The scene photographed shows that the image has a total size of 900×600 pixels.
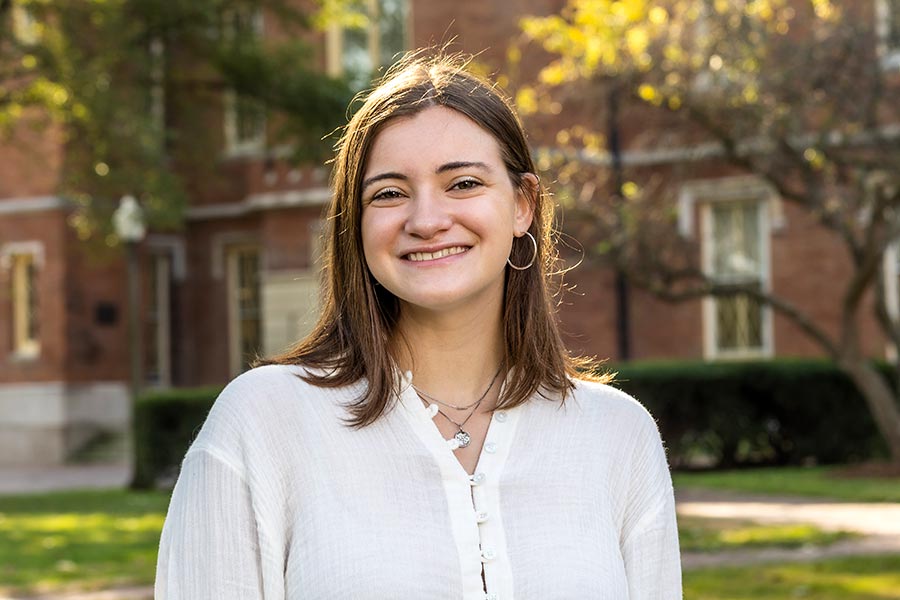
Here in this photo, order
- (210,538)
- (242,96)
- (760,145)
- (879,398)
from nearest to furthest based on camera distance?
1. (210,538)
2. (760,145)
3. (879,398)
4. (242,96)

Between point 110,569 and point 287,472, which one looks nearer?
point 287,472

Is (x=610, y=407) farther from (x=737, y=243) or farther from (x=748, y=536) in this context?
(x=737, y=243)

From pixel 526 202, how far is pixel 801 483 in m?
11.6

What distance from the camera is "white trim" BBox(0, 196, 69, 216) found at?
24.6m

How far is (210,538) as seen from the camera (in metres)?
2.42

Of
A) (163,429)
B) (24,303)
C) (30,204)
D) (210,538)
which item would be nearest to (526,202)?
(210,538)

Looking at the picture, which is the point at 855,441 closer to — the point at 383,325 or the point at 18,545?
the point at 18,545

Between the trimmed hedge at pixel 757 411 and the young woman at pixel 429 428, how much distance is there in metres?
13.7

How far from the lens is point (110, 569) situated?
9867mm

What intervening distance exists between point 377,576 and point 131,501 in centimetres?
1375

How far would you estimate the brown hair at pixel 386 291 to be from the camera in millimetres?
2598

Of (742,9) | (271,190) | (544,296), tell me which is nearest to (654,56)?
(742,9)

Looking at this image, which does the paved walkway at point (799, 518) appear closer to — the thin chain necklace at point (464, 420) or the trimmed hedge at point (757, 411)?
the trimmed hedge at point (757, 411)

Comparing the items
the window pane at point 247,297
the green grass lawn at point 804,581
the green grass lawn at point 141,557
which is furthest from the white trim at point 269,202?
the green grass lawn at point 804,581
